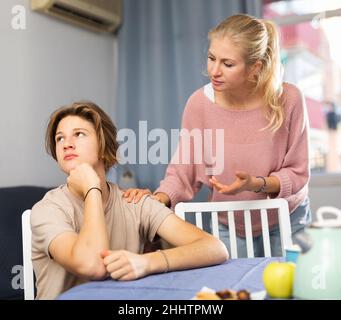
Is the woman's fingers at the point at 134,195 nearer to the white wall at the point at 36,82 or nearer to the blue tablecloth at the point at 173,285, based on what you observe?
the blue tablecloth at the point at 173,285

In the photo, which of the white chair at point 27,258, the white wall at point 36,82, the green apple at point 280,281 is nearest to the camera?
the green apple at point 280,281

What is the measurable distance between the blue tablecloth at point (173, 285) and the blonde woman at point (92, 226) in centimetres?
2

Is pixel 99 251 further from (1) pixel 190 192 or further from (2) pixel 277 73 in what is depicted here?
(2) pixel 277 73

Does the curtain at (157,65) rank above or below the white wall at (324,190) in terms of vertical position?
above

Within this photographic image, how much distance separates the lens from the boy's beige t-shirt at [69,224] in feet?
2.66

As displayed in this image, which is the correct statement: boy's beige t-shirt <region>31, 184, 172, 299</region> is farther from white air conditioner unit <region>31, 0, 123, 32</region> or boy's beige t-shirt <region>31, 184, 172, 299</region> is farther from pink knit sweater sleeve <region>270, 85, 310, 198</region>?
white air conditioner unit <region>31, 0, 123, 32</region>

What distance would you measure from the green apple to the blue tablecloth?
0.19 feet

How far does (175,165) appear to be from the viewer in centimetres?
122

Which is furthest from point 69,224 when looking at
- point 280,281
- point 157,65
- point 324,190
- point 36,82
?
point 157,65

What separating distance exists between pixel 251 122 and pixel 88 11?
43.6 inches

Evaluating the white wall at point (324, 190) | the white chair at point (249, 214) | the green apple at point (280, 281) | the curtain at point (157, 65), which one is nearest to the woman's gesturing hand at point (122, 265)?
the green apple at point (280, 281)

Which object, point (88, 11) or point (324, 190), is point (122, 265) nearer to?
point (324, 190)

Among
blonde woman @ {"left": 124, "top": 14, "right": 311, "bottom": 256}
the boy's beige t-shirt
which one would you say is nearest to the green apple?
the boy's beige t-shirt
